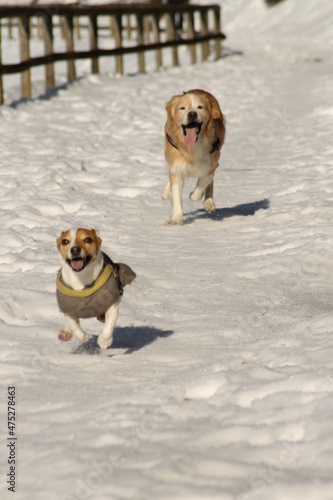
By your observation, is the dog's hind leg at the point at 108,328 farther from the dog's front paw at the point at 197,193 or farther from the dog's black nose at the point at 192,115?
the dog's front paw at the point at 197,193

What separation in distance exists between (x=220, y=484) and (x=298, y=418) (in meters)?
0.59

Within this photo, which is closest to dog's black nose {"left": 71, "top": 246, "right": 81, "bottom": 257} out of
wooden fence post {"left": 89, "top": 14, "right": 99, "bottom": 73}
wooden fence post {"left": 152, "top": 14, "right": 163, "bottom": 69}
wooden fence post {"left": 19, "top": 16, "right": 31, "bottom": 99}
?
wooden fence post {"left": 19, "top": 16, "right": 31, "bottom": 99}

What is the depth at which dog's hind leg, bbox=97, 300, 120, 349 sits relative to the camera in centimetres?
439

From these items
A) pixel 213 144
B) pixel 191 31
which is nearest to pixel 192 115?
pixel 213 144

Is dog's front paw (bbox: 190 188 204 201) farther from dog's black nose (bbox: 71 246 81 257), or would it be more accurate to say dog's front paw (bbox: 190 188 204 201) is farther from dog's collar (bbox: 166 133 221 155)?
dog's black nose (bbox: 71 246 81 257)

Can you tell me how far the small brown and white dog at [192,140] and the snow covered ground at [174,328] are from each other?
1.17 feet

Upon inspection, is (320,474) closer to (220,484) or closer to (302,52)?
(220,484)

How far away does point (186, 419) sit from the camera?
3.44 m

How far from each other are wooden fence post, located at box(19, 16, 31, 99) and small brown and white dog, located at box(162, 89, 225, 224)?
7.43 meters

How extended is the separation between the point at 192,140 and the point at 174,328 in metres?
2.83

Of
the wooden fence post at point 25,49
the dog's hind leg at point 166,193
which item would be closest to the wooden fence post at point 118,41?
the wooden fence post at point 25,49

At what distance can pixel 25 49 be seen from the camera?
1463 centimetres

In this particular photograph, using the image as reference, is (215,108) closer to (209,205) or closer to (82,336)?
(209,205)

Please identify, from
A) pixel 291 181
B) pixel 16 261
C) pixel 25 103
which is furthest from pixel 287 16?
pixel 16 261
